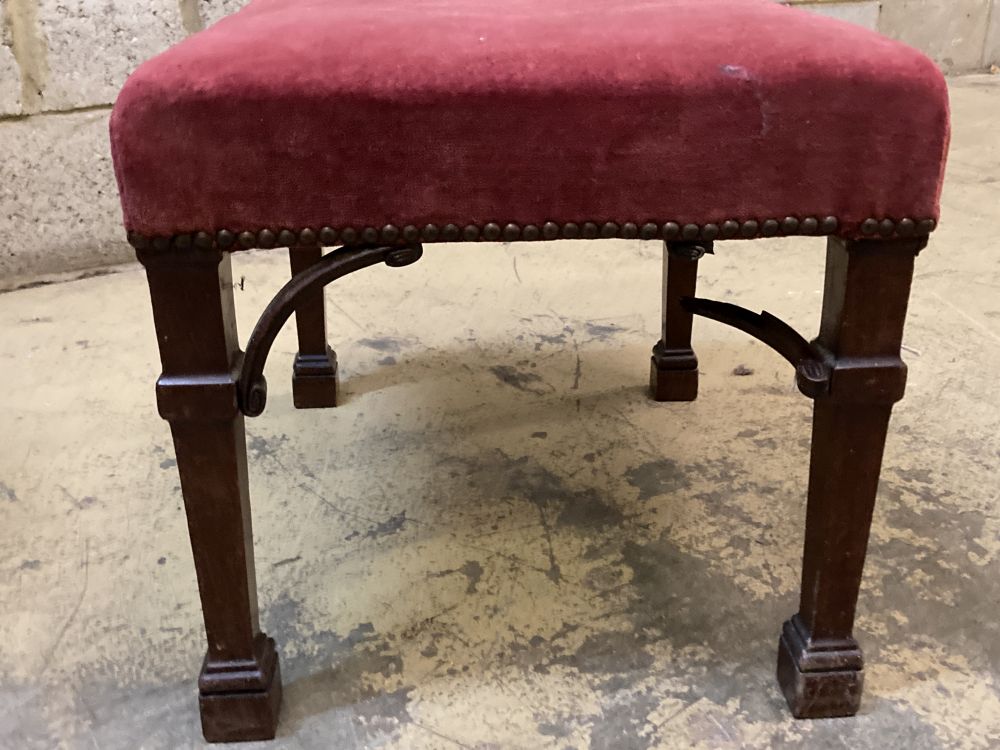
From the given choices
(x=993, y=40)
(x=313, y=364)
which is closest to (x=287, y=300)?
(x=313, y=364)

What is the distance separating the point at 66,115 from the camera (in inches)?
72.7

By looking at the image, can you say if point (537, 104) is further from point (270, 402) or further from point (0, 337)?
point (0, 337)

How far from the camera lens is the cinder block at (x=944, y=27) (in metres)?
3.16

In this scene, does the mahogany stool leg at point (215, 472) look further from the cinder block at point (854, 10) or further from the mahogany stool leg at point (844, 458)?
the cinder block at point (854, 10)

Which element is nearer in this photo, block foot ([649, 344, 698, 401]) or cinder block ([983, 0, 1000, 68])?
block foot ([649, 344, 698, 401])

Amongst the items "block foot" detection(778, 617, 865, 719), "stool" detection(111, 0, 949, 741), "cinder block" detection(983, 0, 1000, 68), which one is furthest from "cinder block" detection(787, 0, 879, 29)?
"block foot" detection(778, 617, 865, 719)

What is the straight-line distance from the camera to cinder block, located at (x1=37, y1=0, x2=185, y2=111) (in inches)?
70.6

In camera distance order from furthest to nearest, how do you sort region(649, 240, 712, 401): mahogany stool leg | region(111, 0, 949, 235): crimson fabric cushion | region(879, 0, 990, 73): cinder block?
region(879, 0, 990, 73): cinder block → region(649, 240, 712, 401): mahogany stool leg → region(111, 0, 949, 235): crimson fabric cushion

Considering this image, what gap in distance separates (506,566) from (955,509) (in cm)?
53

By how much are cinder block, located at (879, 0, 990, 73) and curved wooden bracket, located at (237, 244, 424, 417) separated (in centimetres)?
295

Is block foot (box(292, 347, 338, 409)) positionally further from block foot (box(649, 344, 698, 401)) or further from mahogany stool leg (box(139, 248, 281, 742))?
mahogany stool leg (box(139, 248, 281, 742))

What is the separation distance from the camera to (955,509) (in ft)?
3.58

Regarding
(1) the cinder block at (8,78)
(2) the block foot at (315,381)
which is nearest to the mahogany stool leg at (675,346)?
(2) the block foot at (315,381)

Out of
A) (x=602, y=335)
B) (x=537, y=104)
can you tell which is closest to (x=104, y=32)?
(x=602, y=335)
